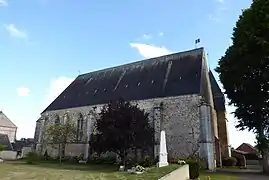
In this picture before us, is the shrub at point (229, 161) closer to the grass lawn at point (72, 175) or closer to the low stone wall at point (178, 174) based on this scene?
the low stone wall at point (178, 174)

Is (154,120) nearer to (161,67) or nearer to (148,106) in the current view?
(148,106)

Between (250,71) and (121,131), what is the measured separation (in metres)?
11.1

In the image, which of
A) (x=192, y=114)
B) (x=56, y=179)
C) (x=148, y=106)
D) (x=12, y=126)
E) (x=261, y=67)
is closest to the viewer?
(x=56, y=179)

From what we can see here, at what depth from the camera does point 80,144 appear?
100 feet

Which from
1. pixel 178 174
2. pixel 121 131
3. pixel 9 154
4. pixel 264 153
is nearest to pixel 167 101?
pixel 121 131

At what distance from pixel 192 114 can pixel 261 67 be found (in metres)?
7.86

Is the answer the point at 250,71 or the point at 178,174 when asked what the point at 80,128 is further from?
the point at 178,174

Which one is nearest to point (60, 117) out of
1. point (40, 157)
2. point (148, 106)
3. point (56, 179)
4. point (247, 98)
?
point (40, 157)

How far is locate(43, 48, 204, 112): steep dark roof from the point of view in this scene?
1043 inches

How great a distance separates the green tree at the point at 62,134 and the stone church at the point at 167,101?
70 centimetres

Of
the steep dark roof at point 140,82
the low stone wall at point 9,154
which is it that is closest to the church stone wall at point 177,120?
the steep dark roof at point 140,82

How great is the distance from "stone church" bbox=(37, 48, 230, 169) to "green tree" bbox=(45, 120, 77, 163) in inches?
27.8

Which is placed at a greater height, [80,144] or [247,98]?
[247,98]

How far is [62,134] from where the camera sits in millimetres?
30406
